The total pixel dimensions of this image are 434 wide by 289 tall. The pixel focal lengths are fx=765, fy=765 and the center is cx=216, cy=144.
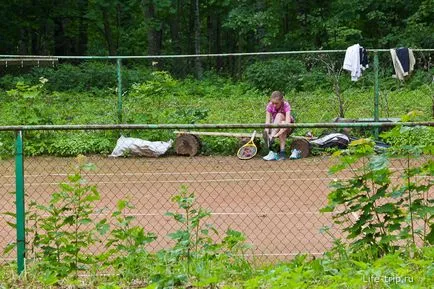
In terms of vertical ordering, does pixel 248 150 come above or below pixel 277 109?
below

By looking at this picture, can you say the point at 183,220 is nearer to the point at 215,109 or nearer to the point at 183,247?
the point at 183,247

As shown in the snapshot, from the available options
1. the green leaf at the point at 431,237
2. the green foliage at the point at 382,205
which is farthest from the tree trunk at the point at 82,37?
the green leaf at the point at 431,237

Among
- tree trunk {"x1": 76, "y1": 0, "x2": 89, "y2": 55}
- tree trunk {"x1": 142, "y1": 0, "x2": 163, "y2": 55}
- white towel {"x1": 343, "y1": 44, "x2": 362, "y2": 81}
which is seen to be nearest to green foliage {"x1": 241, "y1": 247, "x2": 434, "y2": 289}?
white towel {"x1": 343, "y1": 44, "x2": 362, "y2": 81}

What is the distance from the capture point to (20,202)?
587cm

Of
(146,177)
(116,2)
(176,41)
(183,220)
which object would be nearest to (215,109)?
(146,177)

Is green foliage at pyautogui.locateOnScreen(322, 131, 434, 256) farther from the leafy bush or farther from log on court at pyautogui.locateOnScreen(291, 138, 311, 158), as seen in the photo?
the leafy bush

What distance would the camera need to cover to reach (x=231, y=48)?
38.4 metres

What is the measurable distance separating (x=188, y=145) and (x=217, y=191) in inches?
141

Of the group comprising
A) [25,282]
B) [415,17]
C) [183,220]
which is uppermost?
[415,17]

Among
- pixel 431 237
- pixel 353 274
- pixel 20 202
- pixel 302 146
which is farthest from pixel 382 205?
pixel 302 146

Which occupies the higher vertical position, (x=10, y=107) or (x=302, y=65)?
(x=302, y=65)

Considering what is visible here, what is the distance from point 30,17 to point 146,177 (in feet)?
80.0

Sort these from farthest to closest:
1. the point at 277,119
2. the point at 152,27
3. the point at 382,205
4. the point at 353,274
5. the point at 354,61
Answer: the point at 152,27 → the point at 354,61 → the point at 277,119 → the point at 382,205 → the point at 353,274

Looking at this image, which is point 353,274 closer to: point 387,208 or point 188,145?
point 387,208
